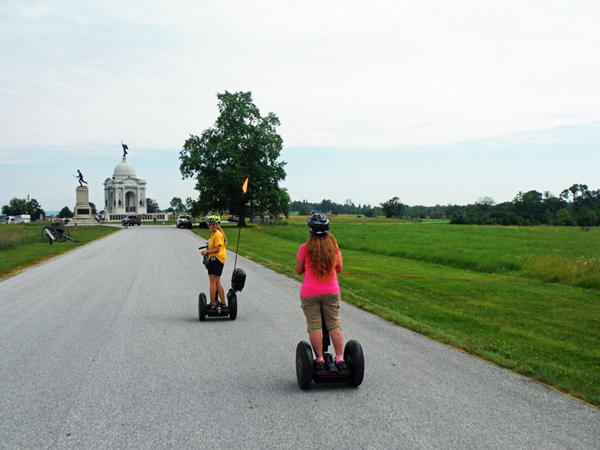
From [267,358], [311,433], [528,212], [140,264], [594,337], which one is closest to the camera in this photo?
[311,433]

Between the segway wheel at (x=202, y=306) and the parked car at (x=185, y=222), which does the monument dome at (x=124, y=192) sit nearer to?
the parked car at (x=185, y=222)

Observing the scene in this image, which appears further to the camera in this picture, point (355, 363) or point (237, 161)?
point (237, 161)

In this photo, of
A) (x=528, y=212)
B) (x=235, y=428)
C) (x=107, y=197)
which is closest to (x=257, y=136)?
(x=235, y=428)

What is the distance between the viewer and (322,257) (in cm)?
459

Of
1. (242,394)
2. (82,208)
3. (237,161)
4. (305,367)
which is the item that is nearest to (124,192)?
(82,208)

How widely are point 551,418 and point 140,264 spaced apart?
15656mm

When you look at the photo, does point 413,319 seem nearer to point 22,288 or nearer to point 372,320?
point 372,320

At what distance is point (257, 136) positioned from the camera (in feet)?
182

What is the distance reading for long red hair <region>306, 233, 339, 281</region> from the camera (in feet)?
15.1

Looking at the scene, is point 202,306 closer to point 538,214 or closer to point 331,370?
point 331,370

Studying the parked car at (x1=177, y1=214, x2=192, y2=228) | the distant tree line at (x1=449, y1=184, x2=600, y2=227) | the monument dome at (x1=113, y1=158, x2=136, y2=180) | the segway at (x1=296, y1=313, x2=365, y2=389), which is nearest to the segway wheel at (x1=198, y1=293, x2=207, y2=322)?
the segway at (x1=296, y1=313, x2=365, y2=389)

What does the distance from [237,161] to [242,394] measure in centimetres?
5077

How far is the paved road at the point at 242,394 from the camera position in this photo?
363 centimetres

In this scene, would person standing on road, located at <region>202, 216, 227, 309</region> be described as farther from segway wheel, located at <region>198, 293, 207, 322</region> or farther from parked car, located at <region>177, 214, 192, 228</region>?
parked car, located at <region>177, 214, 192, 228</region>
